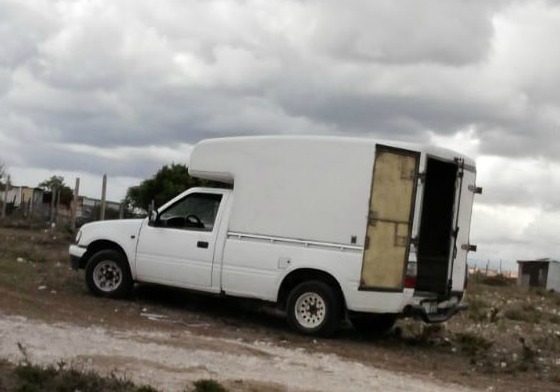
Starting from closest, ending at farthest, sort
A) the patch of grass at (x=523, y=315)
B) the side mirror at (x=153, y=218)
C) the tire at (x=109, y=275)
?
the side mirror at (x=153, y=218)
the tire at (x=109, y=275)
the patch of grass at (x=523, y=315)

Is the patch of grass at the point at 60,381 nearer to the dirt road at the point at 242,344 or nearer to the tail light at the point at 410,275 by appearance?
the dirt road at the point at 242,344

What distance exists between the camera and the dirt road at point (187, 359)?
8.45 m

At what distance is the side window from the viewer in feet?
43.0

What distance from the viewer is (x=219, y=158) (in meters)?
13.0

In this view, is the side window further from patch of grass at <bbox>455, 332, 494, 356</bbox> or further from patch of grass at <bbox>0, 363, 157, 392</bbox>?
patch of grass at <bbox>0, 363, 157, 392</bbox>

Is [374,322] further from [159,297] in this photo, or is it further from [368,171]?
[159,297]

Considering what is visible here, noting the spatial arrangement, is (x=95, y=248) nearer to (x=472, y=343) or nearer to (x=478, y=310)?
(x=472, y=343)

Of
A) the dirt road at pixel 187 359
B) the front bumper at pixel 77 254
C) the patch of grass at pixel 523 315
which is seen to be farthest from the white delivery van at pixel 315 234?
the patch of grass at pixel 523 315

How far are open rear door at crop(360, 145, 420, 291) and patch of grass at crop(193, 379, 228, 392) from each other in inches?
176

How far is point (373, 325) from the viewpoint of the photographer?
528 inches

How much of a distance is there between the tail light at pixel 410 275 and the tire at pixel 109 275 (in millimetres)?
4419

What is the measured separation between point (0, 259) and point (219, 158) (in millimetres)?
7164

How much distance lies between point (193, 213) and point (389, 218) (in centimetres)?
315

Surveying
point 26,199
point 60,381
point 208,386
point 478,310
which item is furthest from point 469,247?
point 26,199
